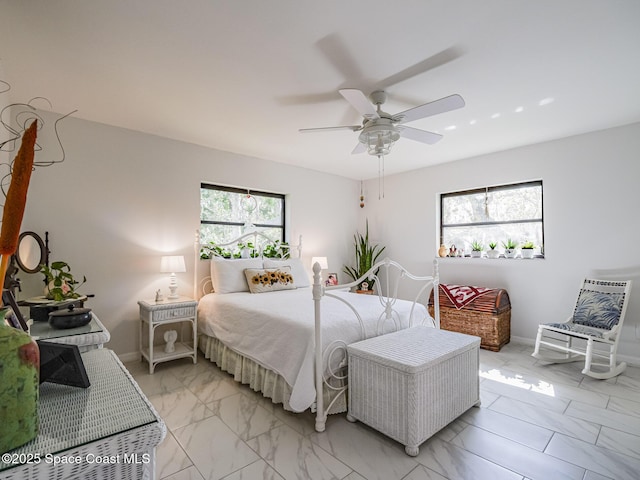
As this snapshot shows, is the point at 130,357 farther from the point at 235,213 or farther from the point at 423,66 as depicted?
the point at 423,66

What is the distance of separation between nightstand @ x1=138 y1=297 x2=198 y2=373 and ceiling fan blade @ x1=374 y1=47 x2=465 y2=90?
111 inches

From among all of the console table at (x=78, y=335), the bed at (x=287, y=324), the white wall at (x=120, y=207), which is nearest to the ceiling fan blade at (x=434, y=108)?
the bed at (x=287, y=324)

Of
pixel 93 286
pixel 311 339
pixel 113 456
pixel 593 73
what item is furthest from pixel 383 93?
pixel 93 286

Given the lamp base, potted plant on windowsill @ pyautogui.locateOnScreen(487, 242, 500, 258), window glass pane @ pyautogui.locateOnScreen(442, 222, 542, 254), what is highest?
window glass pane @ pyautogui.locateOnScreen(442, 222, 542, 254)

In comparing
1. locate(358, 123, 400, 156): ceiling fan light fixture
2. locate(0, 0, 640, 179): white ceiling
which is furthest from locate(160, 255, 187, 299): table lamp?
locate(358, 123, 400, 156): ceiling fan light fixture

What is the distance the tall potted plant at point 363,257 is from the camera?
17.9 ft

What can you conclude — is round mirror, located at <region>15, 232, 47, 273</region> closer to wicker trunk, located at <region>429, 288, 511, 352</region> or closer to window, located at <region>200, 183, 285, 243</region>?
window, located at <region>200, 183, 285, 243</region>

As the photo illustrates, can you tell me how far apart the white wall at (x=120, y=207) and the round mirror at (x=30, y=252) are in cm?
10

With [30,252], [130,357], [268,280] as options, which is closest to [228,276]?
[268,280]

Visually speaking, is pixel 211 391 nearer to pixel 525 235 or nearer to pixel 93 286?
pixel 93 286

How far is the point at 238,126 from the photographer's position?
3.41m

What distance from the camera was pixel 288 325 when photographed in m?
2.47

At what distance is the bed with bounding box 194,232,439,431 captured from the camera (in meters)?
2.25

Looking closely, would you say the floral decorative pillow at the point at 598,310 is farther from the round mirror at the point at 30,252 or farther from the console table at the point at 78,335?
the round mirror at the point at 30,252
